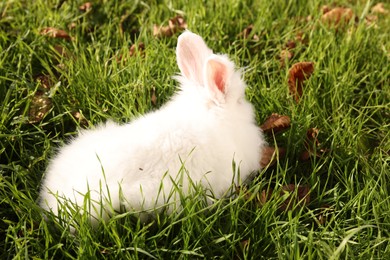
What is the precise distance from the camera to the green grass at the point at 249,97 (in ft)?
7.36

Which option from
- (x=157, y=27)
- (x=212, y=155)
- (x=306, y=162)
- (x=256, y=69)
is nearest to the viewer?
(x=212, y=155)

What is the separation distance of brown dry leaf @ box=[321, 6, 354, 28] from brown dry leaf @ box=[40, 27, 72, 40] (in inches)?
69.2

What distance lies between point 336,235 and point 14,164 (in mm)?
1475

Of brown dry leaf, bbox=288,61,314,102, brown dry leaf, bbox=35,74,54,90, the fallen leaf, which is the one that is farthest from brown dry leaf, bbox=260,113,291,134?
brown dry leaf, bbox=35,74,54,90

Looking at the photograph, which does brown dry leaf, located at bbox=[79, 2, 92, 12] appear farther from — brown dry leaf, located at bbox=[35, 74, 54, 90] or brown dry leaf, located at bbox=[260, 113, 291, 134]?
brown dry leaf, located at bbox=[260, 113, 291, 134]

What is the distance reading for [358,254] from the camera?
228cm

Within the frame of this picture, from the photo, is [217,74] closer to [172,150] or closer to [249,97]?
[172,150]

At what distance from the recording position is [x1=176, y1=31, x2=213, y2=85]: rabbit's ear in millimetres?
2582

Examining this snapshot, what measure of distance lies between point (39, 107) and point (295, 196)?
4.65ft

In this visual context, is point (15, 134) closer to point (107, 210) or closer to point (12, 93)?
point (12, 93)

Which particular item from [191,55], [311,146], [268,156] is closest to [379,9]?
[311,146]

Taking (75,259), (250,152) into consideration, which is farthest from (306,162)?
(75,259)

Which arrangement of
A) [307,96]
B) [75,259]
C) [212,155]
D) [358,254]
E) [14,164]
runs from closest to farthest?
1. [75,259]
2. [358,254]
3. [212,155]
4. [14,164]
5. [307,96]

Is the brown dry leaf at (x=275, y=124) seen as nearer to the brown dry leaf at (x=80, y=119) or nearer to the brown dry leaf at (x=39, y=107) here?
the brown dry leaf at (x=80, y=119)
